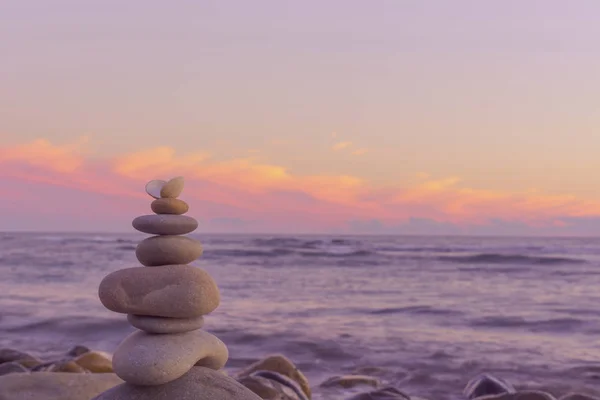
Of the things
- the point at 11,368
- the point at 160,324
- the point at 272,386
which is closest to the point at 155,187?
the point at 160,324

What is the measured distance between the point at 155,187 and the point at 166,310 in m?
0.66

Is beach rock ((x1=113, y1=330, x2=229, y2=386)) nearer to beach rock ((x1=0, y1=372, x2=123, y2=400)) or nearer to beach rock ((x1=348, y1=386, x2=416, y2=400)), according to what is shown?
beach rock ((x1=0, y1=372, x2=123, y2=400))

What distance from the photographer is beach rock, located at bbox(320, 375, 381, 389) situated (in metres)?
7.77

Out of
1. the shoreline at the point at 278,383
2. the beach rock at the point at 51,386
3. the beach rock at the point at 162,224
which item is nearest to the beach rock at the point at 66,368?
the shoreline at the point at 278,383

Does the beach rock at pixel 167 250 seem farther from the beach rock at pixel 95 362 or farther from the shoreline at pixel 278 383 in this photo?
the beach rock at pixel 95 362

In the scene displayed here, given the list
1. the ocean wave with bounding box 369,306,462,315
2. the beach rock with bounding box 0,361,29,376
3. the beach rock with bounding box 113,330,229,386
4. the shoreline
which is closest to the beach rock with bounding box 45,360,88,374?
the shoreline

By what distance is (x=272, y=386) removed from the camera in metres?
6.40

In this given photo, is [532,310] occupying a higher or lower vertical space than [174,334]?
lower

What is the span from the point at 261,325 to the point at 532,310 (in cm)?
633

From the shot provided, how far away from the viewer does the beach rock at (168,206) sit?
365 cm

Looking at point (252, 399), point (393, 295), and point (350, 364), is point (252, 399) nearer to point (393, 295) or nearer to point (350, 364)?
point (350, 364)

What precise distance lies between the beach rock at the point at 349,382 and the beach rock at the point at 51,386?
293 centimetres

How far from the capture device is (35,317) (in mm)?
12711

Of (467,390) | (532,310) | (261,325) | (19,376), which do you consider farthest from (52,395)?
(532,310)
